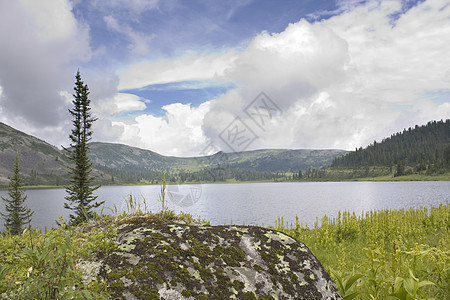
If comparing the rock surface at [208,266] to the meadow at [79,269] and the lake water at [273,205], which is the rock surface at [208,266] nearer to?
the meadow at [79,269]

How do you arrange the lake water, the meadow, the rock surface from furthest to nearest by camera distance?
the lake water → the rock surface → the meadow

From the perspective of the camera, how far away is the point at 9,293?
99.3 inches

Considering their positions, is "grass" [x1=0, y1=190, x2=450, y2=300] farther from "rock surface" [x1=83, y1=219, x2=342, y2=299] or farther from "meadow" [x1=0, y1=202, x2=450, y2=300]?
"rock surface" [x1=83, y1=219, x2=342, y2=299]

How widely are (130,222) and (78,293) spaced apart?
2.12 meters

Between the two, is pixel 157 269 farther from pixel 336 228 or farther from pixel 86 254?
pixel 336 228

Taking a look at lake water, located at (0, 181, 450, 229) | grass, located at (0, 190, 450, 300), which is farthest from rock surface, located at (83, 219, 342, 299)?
lake water, located at (0, 181, 450, 229)

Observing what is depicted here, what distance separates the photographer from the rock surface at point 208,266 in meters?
3.04

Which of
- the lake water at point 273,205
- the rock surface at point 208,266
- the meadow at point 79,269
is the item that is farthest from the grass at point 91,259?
the lake water at point 273,205

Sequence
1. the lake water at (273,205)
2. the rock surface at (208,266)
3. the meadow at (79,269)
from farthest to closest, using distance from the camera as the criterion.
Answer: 1. the lake water at (273,205)
2. the rock surface at (208,266)
3. the meadow at (79,269)

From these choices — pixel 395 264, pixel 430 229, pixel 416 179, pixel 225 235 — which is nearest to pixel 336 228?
pixel 430 229

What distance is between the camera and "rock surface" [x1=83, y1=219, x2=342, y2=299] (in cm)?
304

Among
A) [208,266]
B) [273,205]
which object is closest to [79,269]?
[208,266]

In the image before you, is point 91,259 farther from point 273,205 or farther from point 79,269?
point 273,205

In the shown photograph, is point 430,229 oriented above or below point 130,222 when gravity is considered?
below
